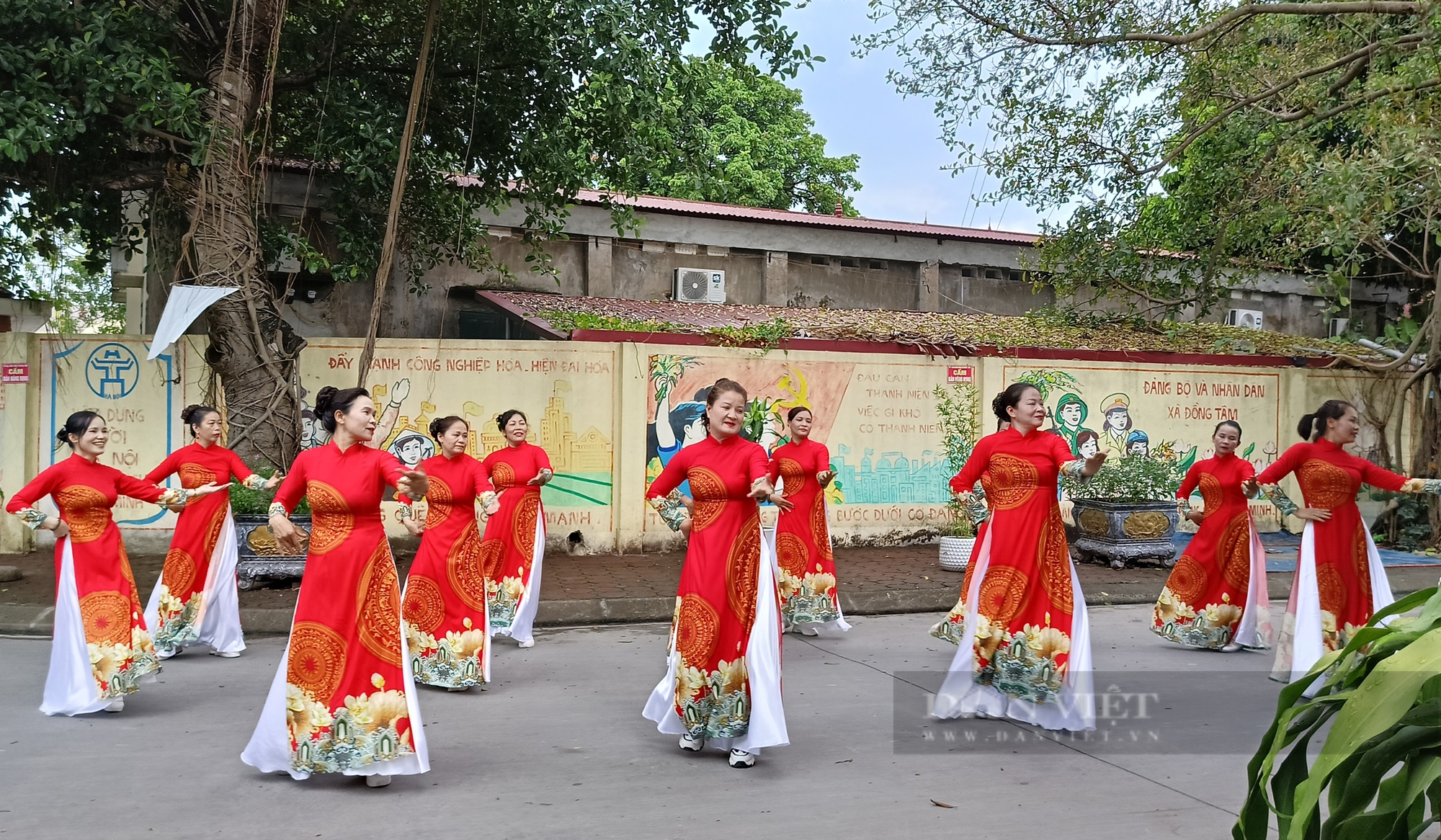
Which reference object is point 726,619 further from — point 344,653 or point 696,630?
point 344,653

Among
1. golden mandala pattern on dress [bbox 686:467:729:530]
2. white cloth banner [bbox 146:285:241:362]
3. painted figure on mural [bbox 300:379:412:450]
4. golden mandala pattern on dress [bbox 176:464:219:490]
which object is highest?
white cloth banner [bbox 146:285:241:362]

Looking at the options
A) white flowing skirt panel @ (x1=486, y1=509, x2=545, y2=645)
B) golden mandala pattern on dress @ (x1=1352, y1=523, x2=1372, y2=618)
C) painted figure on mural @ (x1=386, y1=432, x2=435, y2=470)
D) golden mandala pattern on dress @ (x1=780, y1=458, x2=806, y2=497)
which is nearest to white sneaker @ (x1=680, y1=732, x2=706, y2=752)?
white flowing skirt panel @ (x1=486, y1=509, x2=545, y2=645)

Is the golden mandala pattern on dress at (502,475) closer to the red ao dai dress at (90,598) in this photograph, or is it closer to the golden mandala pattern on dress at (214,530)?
the golden mandala pattern on dress at (214,530)

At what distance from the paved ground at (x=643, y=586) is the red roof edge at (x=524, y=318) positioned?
2.48 metres

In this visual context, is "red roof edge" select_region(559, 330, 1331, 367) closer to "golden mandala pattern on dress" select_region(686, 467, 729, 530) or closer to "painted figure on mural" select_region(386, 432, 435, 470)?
"painted figure on mural" select_region(386, 432, 435, 470)

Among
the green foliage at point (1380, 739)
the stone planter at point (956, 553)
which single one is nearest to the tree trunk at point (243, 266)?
the stone planter at point (956, 553)

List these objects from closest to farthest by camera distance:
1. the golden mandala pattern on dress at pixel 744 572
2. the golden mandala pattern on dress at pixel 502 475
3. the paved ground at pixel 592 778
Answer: the paved ground at pixel 592 778 < the golden mandala pattern on dress at pixel 744 572 < the golden mandala pattern on dress at pixel 502 475

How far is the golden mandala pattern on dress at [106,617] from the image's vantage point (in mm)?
6117

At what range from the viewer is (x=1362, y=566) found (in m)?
6.69

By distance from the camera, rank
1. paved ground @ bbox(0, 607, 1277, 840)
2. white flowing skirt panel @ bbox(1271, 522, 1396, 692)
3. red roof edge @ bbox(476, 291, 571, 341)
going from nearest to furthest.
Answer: paved ground @ bbox(0, 607, 1277, 840), white flowing skirt panel @ bbox(1271, 522, 1396, 692), red roof edge @ bbox(476, 291, 571, 341)

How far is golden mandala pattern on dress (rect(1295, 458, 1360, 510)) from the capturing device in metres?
6.60

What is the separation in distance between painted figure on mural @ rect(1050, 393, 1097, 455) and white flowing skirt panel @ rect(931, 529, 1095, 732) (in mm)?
8186

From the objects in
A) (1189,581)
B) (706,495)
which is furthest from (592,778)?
(1189,581)
